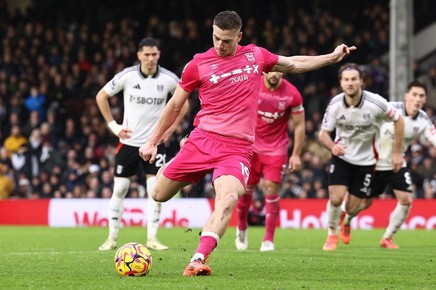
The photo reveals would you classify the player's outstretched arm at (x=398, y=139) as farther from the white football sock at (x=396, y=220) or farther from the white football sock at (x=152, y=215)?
the white football sock at (x=152, y=215)

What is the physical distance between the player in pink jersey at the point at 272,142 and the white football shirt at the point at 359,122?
21.7 inches

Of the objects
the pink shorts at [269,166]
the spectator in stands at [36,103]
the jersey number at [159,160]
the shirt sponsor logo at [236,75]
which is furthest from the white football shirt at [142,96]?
the spectator in stands at [36,103]

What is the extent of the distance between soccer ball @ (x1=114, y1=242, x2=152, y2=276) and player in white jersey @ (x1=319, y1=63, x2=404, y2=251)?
532 cm

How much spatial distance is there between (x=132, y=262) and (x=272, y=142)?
542 cm

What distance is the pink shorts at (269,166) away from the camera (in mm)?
14125

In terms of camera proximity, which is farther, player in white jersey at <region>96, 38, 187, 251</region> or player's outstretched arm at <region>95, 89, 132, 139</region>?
player in white jersey at <region>96, 38, 187, 251</region>

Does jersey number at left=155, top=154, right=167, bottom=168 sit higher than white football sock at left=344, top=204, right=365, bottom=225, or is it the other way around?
jersey number at left=155, top=154, right=167, bottom=168

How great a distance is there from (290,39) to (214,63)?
17794 mm

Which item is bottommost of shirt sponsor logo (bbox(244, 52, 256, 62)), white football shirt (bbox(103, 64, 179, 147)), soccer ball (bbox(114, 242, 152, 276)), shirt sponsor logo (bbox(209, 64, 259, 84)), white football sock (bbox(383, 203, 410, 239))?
white football sock (bbox(383, 203, 410, 239))

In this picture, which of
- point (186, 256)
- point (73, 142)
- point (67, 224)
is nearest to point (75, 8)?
point (73, 142)

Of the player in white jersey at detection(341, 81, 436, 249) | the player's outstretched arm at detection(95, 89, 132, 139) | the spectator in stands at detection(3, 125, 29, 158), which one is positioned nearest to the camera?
the player's outstretched arm at detection(95, 89, 132, 139)

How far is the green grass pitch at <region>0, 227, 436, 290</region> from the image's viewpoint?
335 inches

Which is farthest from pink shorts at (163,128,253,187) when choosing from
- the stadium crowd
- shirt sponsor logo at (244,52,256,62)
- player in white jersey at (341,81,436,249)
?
the stadium crowd

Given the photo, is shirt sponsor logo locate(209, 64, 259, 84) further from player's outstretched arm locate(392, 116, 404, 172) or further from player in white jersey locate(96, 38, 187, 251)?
player's outstretched arm locate(392, 116, 404, 172)
